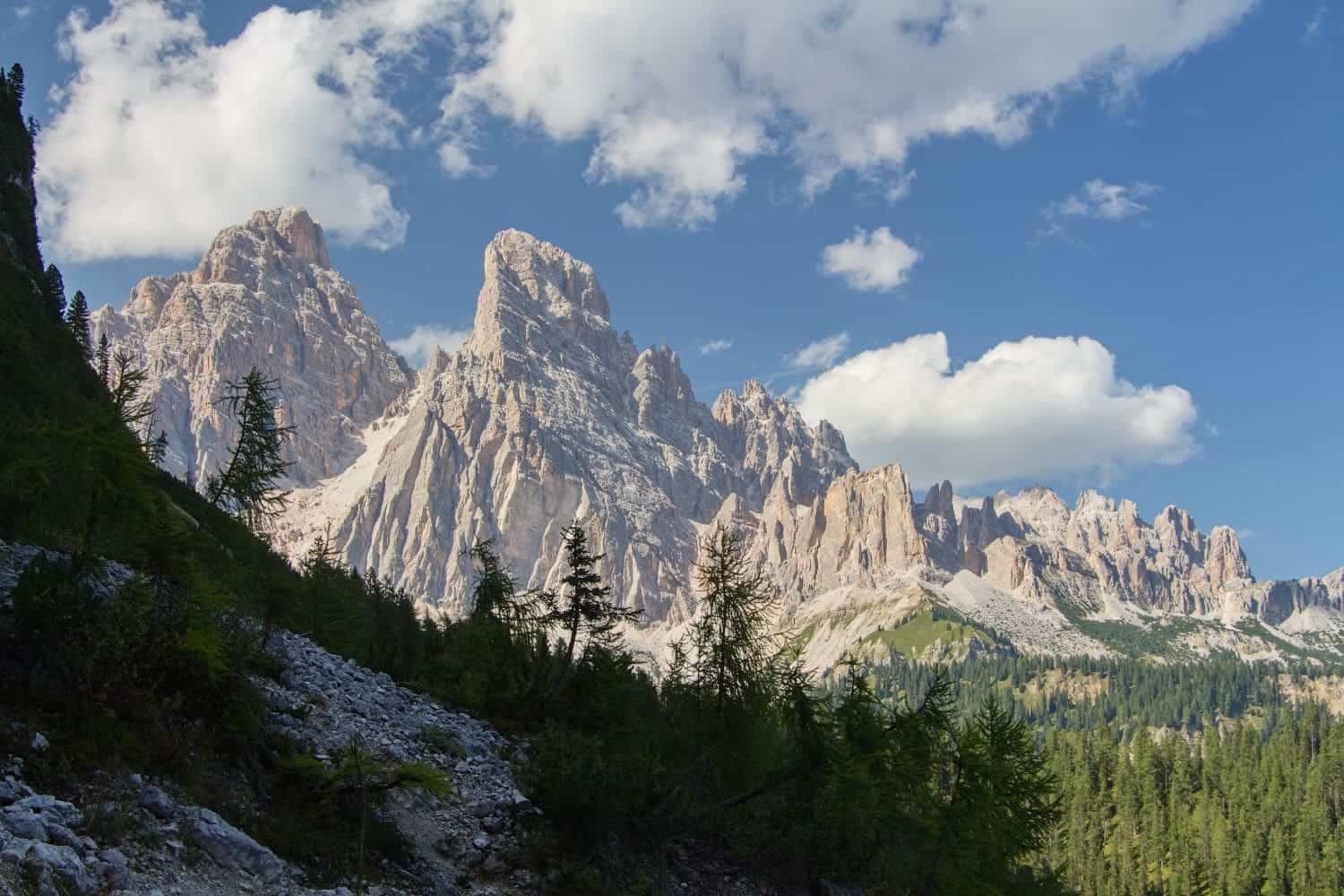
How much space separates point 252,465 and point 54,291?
45.7 meters

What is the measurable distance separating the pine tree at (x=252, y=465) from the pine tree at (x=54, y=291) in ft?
105

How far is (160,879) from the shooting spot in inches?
463

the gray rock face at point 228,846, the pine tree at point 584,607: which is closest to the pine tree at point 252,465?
the pine tree at point 584,607

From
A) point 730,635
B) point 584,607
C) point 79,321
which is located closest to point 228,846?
point 730,635

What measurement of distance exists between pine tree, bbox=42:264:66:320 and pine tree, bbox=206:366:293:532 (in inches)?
1260

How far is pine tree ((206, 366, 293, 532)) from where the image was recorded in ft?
135

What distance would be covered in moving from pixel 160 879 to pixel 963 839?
21700 millimetres

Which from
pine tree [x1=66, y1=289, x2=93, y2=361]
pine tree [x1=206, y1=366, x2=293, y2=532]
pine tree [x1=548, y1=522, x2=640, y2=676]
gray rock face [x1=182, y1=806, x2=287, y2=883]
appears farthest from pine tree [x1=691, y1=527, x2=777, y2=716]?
pine tree [x1=66, y1=289, x2=93, y2=361]

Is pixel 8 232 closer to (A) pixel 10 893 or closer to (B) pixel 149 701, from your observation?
(B) pixel 149 701

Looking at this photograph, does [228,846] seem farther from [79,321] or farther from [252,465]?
[79,321]

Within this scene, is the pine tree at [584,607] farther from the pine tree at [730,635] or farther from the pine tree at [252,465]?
the pine tree at [252,465]

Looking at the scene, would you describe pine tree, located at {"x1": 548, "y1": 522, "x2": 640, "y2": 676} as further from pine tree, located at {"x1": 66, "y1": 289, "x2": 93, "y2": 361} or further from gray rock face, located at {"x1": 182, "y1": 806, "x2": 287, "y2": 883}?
pine tree, located at {"x1": 66, "y1": 289, "x2": 93, "y2": 361}

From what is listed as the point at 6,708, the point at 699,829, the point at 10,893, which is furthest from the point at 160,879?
the point at 699,829

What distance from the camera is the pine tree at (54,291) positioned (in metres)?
67.8
